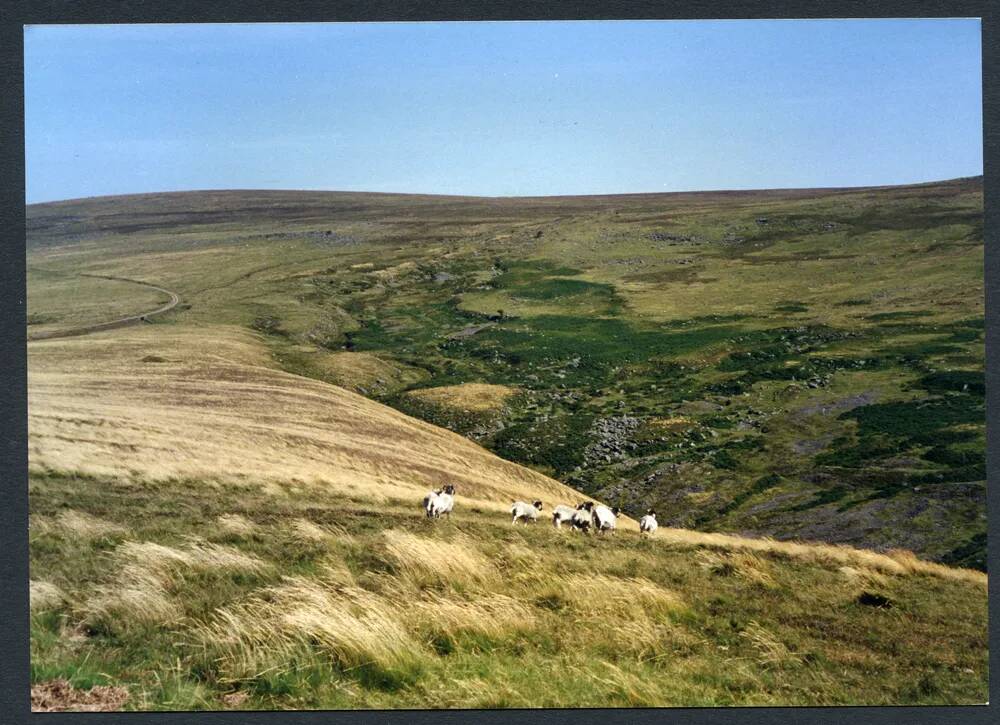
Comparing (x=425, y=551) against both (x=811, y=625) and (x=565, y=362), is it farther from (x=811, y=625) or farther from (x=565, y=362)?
(x=565, y=362)

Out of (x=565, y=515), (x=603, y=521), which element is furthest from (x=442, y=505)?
(x=603, y=521)

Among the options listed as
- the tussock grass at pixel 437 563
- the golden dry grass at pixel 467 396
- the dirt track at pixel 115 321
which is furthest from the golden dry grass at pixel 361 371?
the tussock grass at pixel 437 563

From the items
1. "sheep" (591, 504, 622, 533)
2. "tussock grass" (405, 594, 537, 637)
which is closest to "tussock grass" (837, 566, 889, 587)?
"sheep" (591, 504, 622, 533)

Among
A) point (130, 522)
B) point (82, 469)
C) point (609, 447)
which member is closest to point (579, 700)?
point (130, 522)

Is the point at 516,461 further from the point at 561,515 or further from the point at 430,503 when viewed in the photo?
the point at 430,503

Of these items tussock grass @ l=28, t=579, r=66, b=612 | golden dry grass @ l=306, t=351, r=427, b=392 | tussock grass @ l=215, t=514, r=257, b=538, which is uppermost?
tussock grass @ l=215, t=514, r=257, b=538

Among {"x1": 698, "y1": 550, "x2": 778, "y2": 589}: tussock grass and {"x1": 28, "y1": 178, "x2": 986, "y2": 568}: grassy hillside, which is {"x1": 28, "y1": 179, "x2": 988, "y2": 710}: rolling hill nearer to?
{"x1": 698, "y1": 550, "x2": 778, "y2": 589}: tussock grass
